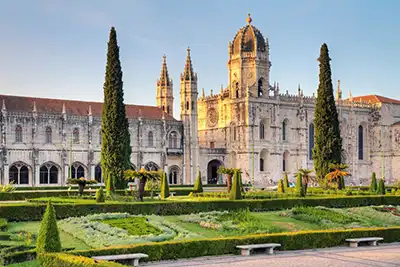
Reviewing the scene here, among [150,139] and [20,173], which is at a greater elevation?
[150,139]

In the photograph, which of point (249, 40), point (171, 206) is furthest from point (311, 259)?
point (249, 40)

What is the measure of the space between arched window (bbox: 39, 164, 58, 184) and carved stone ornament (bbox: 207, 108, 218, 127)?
76.9 feet

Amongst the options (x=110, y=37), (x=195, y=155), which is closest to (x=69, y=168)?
(x=195, y=155)

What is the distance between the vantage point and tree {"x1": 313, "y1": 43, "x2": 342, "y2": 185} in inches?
1903

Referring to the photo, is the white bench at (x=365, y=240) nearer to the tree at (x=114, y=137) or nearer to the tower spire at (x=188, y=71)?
the tree at (x=114, y=137)

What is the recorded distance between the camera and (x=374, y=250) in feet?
78.0

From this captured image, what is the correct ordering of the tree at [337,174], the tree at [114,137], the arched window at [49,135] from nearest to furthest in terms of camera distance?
the tree at [114,137] < the tree at [337,174] < the arched window at [49,135]

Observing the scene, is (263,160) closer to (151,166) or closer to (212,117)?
(212,117)

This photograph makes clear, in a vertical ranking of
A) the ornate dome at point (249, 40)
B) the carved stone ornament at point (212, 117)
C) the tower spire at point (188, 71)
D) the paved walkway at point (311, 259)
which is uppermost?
the ornate dome at point (249, 40)

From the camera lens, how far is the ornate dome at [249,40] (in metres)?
74.5

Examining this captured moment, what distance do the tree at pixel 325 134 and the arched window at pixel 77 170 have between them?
2487 centimetres

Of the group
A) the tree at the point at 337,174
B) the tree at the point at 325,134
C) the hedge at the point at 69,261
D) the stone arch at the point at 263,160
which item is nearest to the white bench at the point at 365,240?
the hedge at the point at 69,261

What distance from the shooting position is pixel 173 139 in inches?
2731

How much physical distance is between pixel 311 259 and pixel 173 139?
48.6 meters
